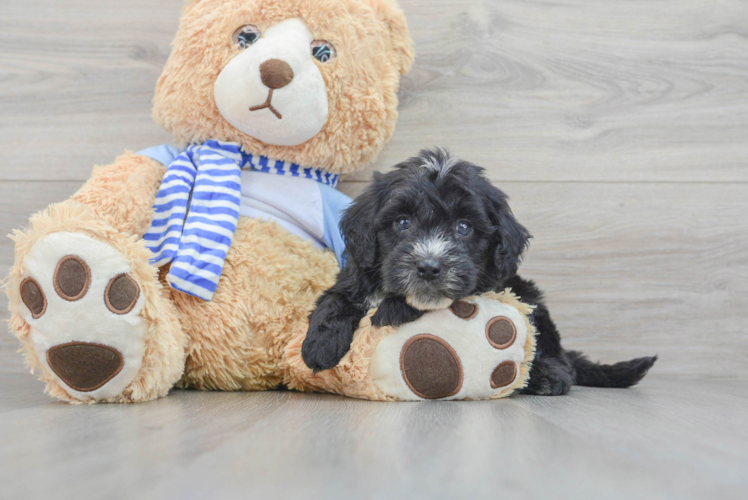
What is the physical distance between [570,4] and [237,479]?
1.91 meters

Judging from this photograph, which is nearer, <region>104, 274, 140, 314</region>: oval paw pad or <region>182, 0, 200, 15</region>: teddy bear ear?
<region>104, 274, 140, 314</region>: oval paw pad

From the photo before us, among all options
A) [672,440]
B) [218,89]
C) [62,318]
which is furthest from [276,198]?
[672,440]

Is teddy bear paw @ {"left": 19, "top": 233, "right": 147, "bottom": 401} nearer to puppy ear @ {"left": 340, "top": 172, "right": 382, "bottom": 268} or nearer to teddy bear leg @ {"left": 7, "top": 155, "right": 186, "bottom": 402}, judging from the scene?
teddy bear leg @ {"left": 7, "top": 155, "right": 186, "bottom": 402}

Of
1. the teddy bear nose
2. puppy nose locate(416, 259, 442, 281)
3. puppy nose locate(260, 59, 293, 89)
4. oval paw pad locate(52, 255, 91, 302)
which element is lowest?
the teddy bear nose

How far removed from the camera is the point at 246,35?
4.98 ft

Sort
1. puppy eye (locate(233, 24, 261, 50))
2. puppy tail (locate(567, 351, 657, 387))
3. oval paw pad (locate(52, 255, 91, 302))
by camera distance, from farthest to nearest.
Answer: puppy tail (locate(567, 351, 657, 387)) < puppy eye (locate(233, 24, 261, 50)) < oval paw pad (locate(52, 255, 91, 302))

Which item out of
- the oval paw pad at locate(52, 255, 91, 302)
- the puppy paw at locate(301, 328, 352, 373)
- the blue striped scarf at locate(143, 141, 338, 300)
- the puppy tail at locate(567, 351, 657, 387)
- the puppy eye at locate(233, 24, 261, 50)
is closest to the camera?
the oval paw pad at locate(52, 255, 91, 302)

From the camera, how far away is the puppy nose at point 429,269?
1167 mm

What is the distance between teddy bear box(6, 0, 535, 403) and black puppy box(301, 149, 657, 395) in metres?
0.06

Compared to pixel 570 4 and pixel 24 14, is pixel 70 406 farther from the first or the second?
pixel 570 4

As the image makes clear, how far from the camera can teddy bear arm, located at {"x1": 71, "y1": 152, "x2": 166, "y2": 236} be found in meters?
1.33

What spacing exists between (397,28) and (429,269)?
2.85 ft

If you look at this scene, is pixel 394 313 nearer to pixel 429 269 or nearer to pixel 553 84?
pixel 429 269

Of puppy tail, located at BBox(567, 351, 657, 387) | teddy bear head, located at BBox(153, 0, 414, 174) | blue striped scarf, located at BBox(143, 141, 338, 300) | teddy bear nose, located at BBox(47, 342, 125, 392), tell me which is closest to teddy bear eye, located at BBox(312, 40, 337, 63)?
teddy bear head, located at BBox(153, 0, 414, 174)
